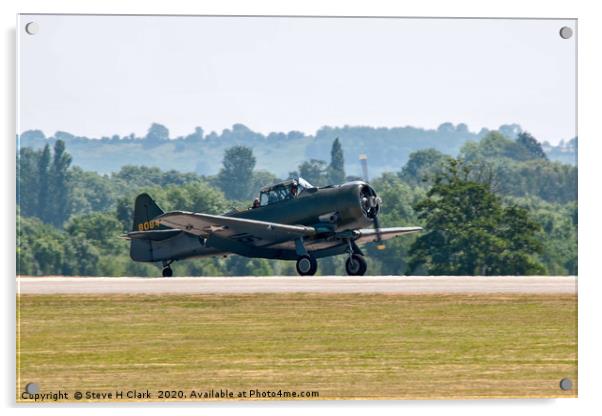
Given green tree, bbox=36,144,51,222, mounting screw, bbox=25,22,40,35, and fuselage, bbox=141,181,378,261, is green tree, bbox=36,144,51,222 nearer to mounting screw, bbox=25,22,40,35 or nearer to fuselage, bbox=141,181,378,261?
fuselage, bbox=141,181,378,261

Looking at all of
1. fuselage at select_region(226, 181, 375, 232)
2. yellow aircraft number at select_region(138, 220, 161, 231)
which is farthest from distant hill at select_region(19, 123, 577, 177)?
yellow aircraft number at select_region(138, 220, 161, 231)

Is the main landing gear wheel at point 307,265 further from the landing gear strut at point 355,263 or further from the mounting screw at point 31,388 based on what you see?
the mounting screw at point 31,388

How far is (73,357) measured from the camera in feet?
52.5

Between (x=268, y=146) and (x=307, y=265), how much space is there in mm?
9800

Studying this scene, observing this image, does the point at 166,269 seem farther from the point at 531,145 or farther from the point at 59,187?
the point at 531,145

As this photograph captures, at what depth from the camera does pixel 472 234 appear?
31.2 m

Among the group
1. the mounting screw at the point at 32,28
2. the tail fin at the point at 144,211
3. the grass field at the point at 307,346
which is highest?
the mounting screw at the point at 32,28

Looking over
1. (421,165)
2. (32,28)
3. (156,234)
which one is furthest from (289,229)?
(421,165)

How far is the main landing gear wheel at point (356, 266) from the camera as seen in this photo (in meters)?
26.8

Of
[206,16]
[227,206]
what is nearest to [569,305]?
[206,16]

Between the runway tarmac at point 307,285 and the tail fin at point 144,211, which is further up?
the tail fin at point 144,211

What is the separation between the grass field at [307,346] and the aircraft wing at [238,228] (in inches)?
236

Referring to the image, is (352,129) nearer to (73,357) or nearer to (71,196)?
(71,196)

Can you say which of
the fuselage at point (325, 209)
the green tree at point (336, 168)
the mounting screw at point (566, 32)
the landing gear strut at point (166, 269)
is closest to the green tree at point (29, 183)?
the landing gear strut at point (166, 269)
